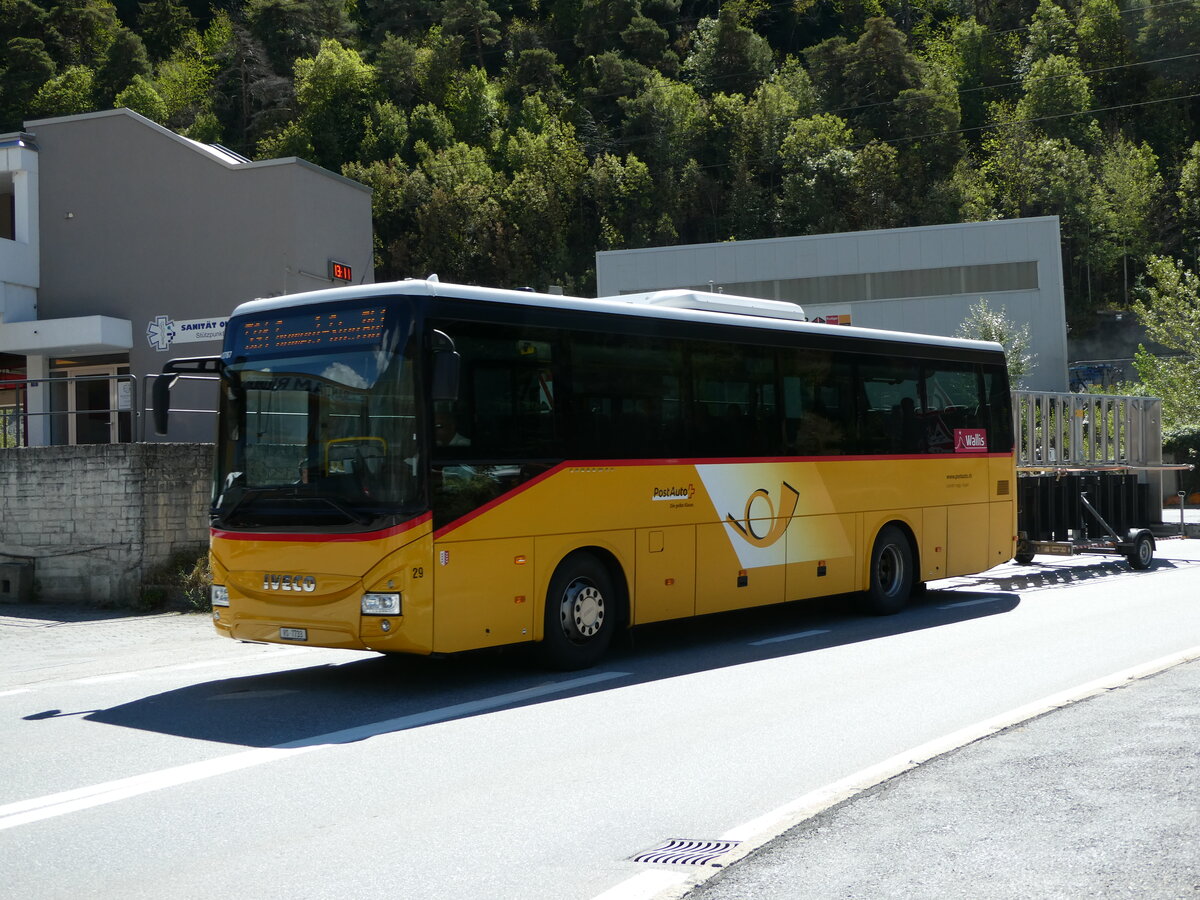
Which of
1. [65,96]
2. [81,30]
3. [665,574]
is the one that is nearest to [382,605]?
[665,574]

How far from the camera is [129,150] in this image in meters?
26.4

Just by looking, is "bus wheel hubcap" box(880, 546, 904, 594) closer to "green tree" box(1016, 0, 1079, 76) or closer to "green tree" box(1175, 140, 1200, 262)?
"green tree" box(1175, 140, 1200, 262)

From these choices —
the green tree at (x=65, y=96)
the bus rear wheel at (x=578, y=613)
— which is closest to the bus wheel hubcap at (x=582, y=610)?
the bus rear wheel at (x=578, y=613)

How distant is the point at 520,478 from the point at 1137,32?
106m

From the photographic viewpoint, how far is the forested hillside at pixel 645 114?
283ft

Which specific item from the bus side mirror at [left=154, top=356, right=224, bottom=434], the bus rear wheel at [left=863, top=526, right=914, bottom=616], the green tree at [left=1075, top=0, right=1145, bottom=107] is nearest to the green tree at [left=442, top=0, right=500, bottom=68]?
the green tree at [left=1075, top=0, right=1145, bottom=107]

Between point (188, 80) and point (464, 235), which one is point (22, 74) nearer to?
point (188, 80)

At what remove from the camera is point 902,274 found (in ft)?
186

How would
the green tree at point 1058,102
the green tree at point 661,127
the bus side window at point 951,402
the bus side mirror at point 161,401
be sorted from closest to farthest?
the bus side mirror at point 161,401, the bus side window at point 951,402, the green tree at point 661,127, the green tree at point 1058,102

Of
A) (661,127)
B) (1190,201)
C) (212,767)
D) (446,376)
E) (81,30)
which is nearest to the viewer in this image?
(212,767)

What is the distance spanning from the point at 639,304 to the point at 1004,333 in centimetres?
4491

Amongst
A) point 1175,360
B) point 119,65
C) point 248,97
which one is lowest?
point 1175,360

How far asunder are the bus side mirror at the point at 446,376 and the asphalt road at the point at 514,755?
2239mm

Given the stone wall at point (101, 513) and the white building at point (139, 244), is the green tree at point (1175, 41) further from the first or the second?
the stone wall at point (101, 513)
